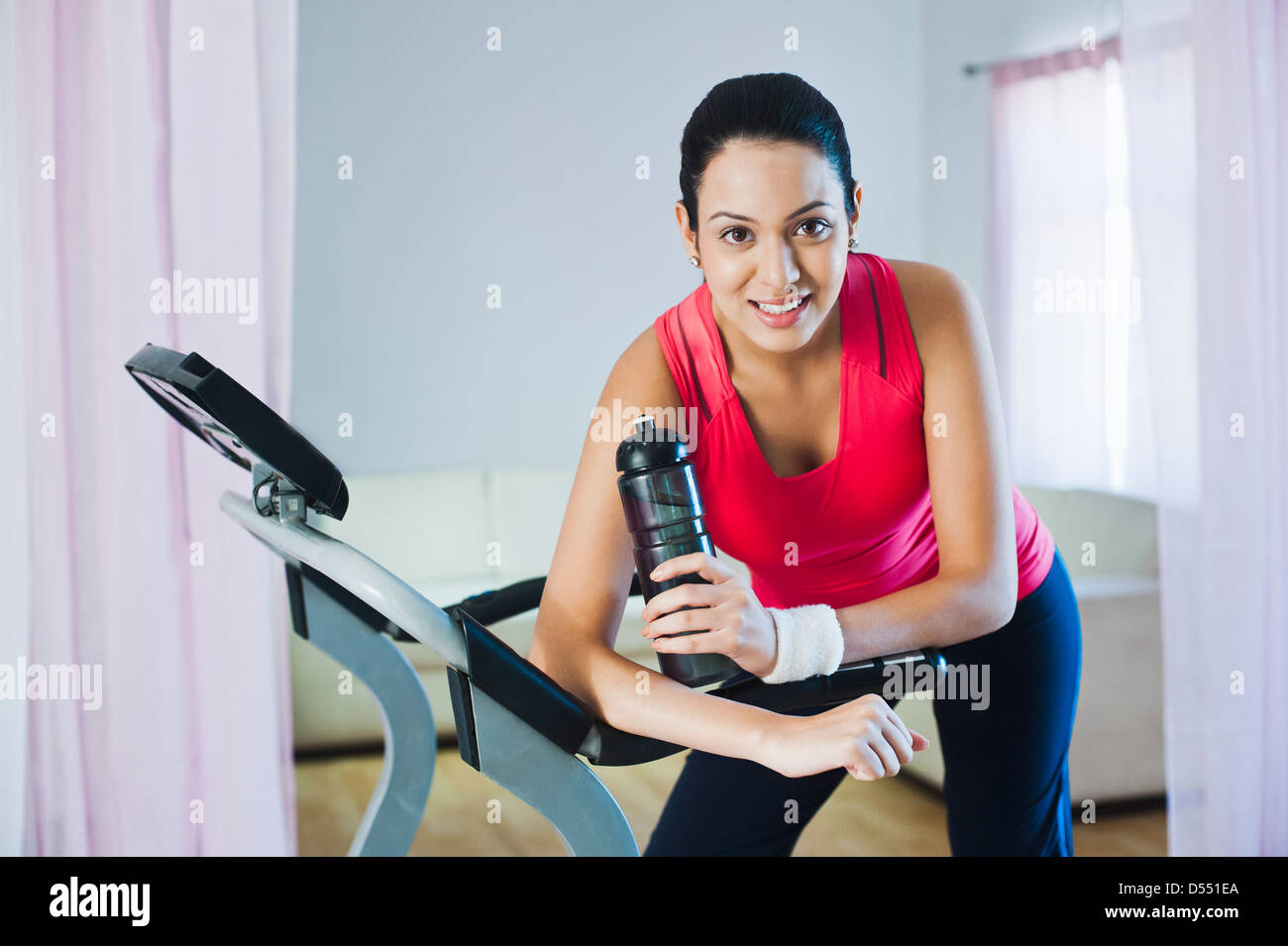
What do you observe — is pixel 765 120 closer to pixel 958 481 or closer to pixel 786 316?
pixel 786 316

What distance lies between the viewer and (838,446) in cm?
114

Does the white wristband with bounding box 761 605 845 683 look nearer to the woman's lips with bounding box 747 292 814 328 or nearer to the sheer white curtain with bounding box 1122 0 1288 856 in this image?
the woman's lips with bounding box 747 292 814 328

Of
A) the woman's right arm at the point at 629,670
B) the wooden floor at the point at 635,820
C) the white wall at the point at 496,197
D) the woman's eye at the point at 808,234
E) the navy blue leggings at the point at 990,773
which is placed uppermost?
the white wall at the point at 496,197

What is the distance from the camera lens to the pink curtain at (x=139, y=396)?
180 centimetres

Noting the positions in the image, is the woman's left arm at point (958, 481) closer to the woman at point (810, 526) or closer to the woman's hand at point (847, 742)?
the woman at point (810, 526)

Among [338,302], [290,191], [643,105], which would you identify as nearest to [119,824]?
[290,191]

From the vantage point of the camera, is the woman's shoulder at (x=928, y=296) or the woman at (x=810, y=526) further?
the woman's shoulder at (x=928, y=296)

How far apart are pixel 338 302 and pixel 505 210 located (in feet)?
2.14

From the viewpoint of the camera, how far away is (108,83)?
1791 mm

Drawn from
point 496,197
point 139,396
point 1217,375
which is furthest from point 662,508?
point 496,197

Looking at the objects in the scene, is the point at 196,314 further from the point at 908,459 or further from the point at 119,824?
the point at 908,459

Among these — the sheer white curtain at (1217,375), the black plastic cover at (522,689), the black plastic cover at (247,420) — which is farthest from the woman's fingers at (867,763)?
the sheer white curtain at (1217,375)

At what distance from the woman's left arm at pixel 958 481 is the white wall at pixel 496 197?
8.97ft
